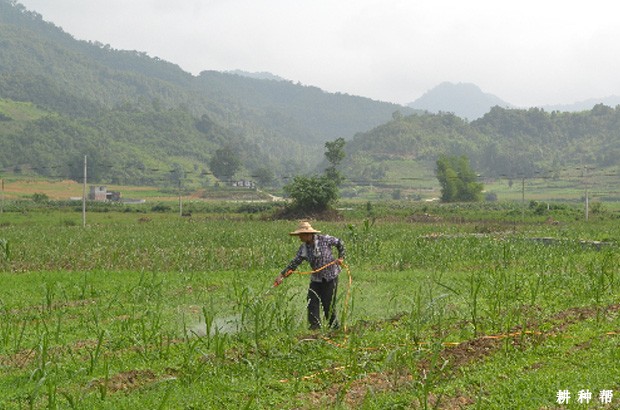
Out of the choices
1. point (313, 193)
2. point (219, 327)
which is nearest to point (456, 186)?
Result: point (313, 193)

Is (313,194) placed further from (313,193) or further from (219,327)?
(219,327)

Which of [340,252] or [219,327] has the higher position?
[340,252]

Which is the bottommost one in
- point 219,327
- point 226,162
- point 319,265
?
point 219,327

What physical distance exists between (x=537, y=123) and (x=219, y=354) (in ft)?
563

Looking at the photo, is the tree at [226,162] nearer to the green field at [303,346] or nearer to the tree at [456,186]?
the tree at [456,186]

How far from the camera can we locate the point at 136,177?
398 feet

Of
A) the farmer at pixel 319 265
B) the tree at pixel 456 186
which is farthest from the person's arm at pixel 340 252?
the tree at pixel 456 186

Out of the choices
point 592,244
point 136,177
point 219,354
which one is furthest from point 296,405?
point 136,177

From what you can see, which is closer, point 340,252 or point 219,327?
point 340,252

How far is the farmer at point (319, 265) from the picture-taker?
10.7m

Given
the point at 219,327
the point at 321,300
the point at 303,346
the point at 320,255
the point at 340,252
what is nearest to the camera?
the point at 303,346

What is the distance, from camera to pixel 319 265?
35.2 feet

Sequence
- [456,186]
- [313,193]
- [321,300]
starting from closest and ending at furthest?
[321,300]
[313,193]
[456,186]

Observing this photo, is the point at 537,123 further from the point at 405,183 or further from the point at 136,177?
the point at 136,177
